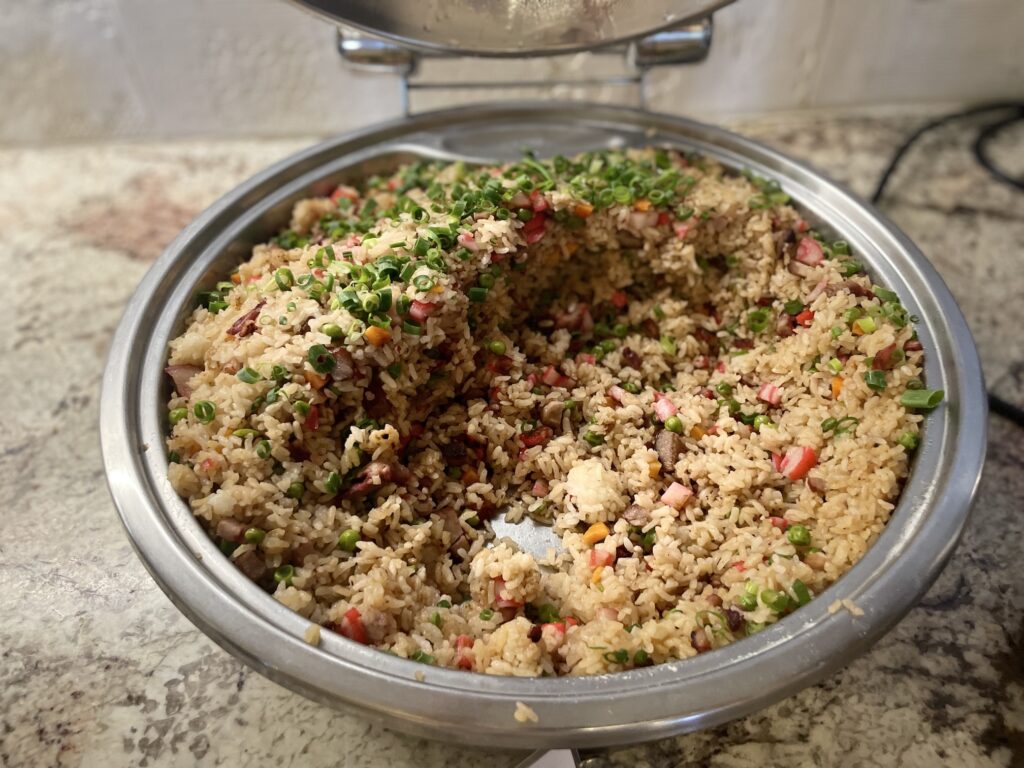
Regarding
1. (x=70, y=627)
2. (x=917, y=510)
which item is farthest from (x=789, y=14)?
(x=70, y=627)

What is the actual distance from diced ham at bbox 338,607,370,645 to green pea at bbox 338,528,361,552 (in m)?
0.14

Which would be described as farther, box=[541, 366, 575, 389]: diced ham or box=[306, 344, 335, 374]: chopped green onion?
box=[541, 366, 575, 389]: diced ham

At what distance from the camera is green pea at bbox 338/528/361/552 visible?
1208 mm

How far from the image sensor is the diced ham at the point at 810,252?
1491mm

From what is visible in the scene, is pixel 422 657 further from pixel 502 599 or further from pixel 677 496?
pixel 677 496

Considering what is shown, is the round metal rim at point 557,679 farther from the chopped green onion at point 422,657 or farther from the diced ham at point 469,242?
the diced ham at point 469,242

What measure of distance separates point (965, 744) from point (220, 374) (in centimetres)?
130

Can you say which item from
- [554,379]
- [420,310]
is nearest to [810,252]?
[554,379]

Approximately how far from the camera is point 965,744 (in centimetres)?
119

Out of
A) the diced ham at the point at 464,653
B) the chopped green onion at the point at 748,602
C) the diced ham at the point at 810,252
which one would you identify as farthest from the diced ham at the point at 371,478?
the diced ham at the point at 810,252

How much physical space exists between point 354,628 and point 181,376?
1.74 feet

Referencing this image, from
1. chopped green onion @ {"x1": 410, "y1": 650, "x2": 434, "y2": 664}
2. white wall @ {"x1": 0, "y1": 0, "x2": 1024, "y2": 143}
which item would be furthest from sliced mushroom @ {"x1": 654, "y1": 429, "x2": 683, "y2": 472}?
white wall @ {"x1": 0, "y1": 0, "x2": 1024, "y2": 143}

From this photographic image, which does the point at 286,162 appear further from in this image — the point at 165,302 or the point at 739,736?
the point at 739,736

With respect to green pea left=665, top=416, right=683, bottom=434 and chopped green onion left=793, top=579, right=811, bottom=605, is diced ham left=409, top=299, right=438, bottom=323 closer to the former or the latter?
green pea left=665, top=416, right=683, bottom=434
